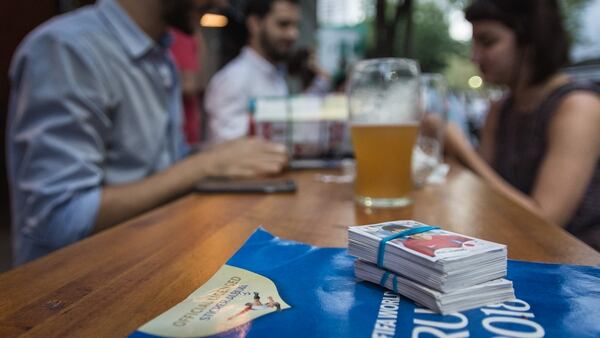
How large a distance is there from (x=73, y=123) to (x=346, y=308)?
1.09m

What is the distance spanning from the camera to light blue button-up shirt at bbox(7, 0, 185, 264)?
1.31 m

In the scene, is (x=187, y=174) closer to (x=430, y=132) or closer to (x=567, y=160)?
(x=430, y=132)

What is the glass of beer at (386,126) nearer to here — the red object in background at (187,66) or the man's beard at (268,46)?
the red object in background at (187,66)

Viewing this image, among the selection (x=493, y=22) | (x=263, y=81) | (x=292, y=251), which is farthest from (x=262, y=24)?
(x=292, y=251)

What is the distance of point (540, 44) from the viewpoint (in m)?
1.93

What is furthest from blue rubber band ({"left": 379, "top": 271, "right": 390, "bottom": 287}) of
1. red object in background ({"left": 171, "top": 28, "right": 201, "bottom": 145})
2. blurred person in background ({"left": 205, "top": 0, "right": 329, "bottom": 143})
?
red object in background ({"left": 171, "top": 28, "right": 201, "bottom": 145})

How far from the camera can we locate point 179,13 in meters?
1.91

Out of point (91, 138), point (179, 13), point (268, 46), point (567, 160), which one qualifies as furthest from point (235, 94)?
point (567, 160)

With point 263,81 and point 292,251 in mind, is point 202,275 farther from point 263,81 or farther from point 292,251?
point 263,81

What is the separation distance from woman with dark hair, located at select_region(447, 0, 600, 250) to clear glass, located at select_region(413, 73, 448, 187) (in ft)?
0.71

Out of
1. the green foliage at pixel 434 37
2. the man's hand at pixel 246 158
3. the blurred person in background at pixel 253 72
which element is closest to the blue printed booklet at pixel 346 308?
the man's hand at pixel 246 158

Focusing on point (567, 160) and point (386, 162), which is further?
point (567, 160)

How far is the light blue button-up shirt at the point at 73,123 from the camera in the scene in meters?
1.31

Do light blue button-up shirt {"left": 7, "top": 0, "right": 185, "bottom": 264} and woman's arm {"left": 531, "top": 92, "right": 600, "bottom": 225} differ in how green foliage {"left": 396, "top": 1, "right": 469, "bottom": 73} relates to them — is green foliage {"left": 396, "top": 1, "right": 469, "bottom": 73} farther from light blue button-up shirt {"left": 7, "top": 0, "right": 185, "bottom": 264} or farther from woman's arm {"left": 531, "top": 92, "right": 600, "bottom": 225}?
light blue button-up shirt {"left": 7, "top": 0, "right": 185, "bottom": 264}
